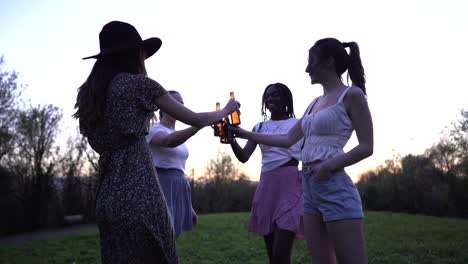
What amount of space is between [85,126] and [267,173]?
2.42 metres

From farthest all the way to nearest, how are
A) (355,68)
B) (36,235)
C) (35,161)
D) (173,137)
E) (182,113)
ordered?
1. (35,161)
2. (36,235)
3. (173,137)
4. (355,68)
5. (182,113)

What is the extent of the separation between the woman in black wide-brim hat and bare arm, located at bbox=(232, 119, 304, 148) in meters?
1.27

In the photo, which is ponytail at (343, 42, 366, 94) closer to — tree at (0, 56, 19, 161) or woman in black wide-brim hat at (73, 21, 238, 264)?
woman in black wide-brim hat at (73, 21, 238, 264)

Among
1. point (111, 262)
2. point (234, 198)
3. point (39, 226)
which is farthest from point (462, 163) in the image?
point (111, 262)

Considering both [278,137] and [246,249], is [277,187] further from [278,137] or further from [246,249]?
[246,249]

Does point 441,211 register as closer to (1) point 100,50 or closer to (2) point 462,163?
(2) point 462,163

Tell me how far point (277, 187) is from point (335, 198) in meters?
1.79

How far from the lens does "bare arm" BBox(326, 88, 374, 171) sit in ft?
8.80

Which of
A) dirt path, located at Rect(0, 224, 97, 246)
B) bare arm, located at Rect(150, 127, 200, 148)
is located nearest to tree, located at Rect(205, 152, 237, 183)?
dirt path, located at Rect(0, 224, 97, 246)

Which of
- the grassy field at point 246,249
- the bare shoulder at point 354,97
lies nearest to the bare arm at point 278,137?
the bare shoulder at point 354,97

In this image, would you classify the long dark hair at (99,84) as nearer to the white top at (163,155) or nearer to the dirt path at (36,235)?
the white top at (163,155)

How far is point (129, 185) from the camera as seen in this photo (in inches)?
94.2

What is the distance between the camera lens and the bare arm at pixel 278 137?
11.7ft

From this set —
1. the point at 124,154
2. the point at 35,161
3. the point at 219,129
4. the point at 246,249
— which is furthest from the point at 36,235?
the point at 124,154
